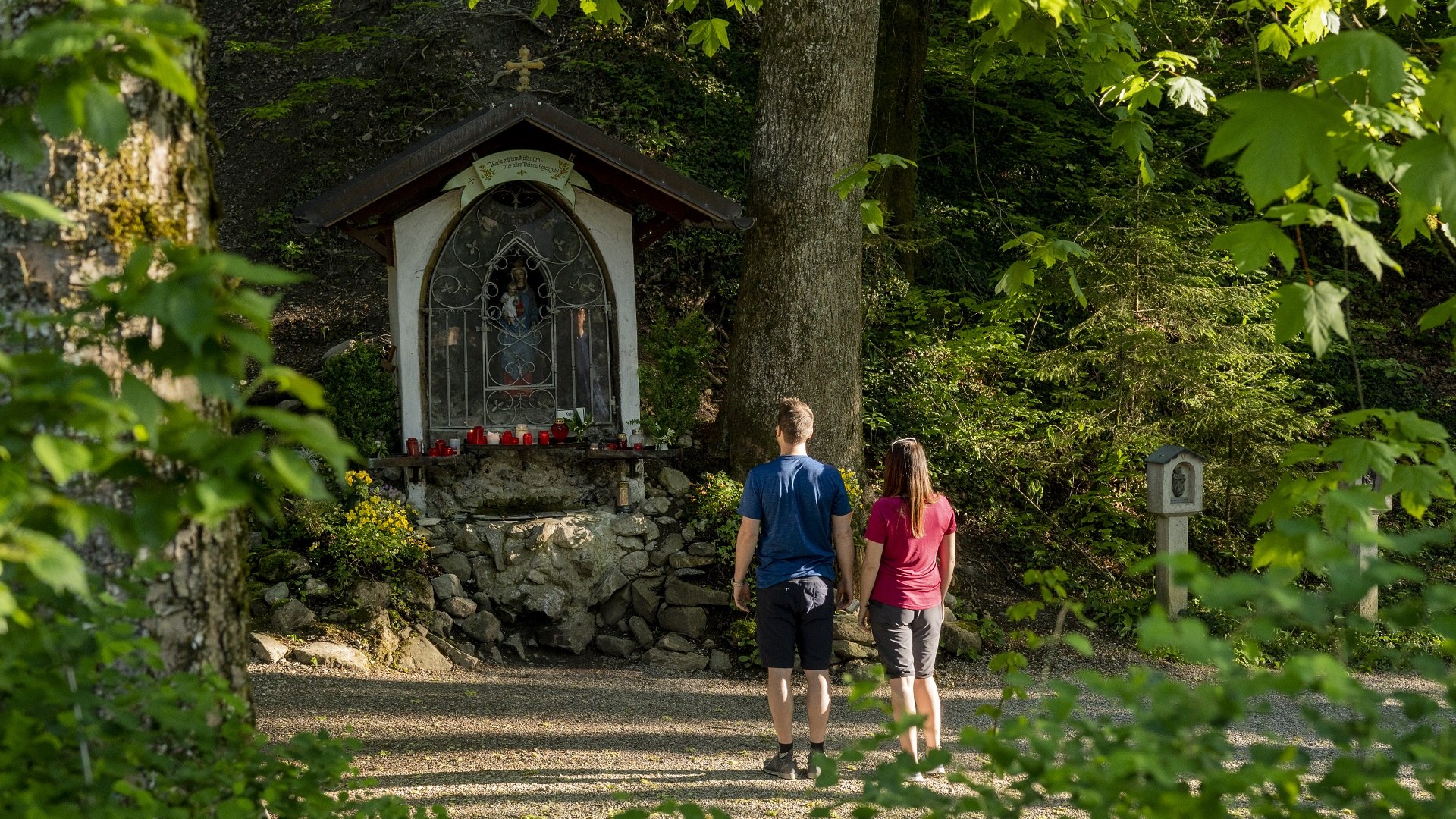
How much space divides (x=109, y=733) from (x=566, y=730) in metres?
4.19

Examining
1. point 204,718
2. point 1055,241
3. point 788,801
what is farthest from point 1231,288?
point 204,718

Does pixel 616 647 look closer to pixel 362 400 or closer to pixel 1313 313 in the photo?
pixel 362 400

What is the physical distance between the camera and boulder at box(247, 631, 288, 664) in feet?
23.3

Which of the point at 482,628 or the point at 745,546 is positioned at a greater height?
the point at 745,546

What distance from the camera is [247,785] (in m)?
2.82

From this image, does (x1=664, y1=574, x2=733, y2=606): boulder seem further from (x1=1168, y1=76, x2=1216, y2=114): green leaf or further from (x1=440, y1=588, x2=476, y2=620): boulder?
(x1=1168, y1=76, x2=1216, y2=114): green leaf

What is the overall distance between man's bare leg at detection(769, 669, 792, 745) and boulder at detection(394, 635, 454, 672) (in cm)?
289

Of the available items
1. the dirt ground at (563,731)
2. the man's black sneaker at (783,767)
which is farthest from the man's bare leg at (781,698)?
the dirt ground at (563,731)

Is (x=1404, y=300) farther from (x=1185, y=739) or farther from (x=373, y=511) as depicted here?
(x=1185, y=739)

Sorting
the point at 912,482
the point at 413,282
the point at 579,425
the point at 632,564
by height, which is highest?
the point at 413,282

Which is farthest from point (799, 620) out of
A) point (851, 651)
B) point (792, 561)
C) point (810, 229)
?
point (810, 229)

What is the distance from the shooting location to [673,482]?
887 cm

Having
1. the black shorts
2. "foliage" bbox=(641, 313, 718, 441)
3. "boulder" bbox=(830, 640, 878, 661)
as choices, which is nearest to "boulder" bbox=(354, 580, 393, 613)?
"foliage" bbox=(641, 313, 718, 441)

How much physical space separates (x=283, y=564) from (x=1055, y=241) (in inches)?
211
